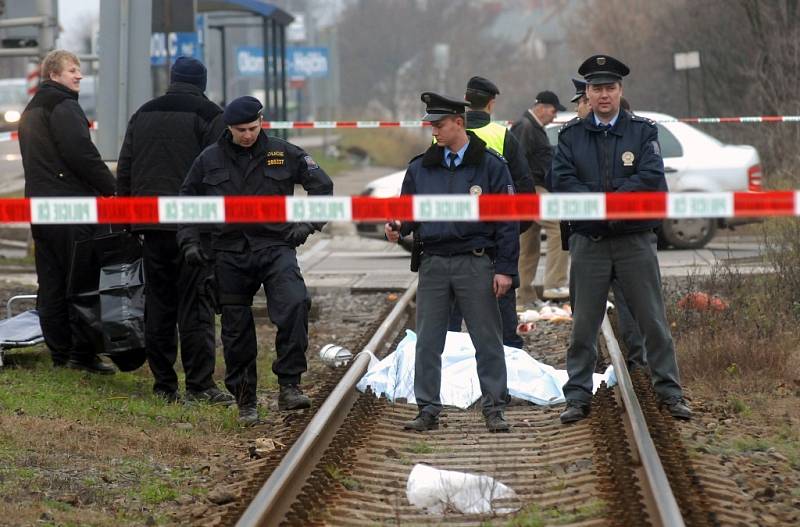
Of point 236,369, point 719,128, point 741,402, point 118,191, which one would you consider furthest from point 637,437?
point 719,128

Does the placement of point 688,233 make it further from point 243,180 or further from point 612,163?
point 243,180

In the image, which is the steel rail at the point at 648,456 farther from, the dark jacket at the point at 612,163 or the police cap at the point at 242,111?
the police cap at the point at 242,111

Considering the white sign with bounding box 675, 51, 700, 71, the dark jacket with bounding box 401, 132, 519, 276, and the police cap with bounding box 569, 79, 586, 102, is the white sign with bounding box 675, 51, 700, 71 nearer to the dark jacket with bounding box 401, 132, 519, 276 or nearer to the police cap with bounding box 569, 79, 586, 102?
the police cap with bounding box 569, 79, 586, 102

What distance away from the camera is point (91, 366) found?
9992 mm

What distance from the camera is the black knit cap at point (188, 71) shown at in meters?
9.05

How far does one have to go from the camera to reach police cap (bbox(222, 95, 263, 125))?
26.6 feet

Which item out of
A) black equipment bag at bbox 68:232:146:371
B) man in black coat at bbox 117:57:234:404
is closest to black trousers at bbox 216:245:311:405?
man in black coat at bbox 117:57:234:404

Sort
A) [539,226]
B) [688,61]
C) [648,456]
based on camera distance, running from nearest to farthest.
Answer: [648,456] < [539,226] < [688,61]

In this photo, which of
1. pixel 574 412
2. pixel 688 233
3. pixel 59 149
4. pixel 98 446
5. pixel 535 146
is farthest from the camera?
pixel 688 233

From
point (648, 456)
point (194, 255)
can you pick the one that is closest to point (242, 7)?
point (194, 255)

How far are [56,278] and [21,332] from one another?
590 mm

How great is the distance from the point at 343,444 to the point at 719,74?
23.3m

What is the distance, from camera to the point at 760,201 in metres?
6.57

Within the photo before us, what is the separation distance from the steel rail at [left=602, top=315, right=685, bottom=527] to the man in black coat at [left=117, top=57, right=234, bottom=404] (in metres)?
2.42
